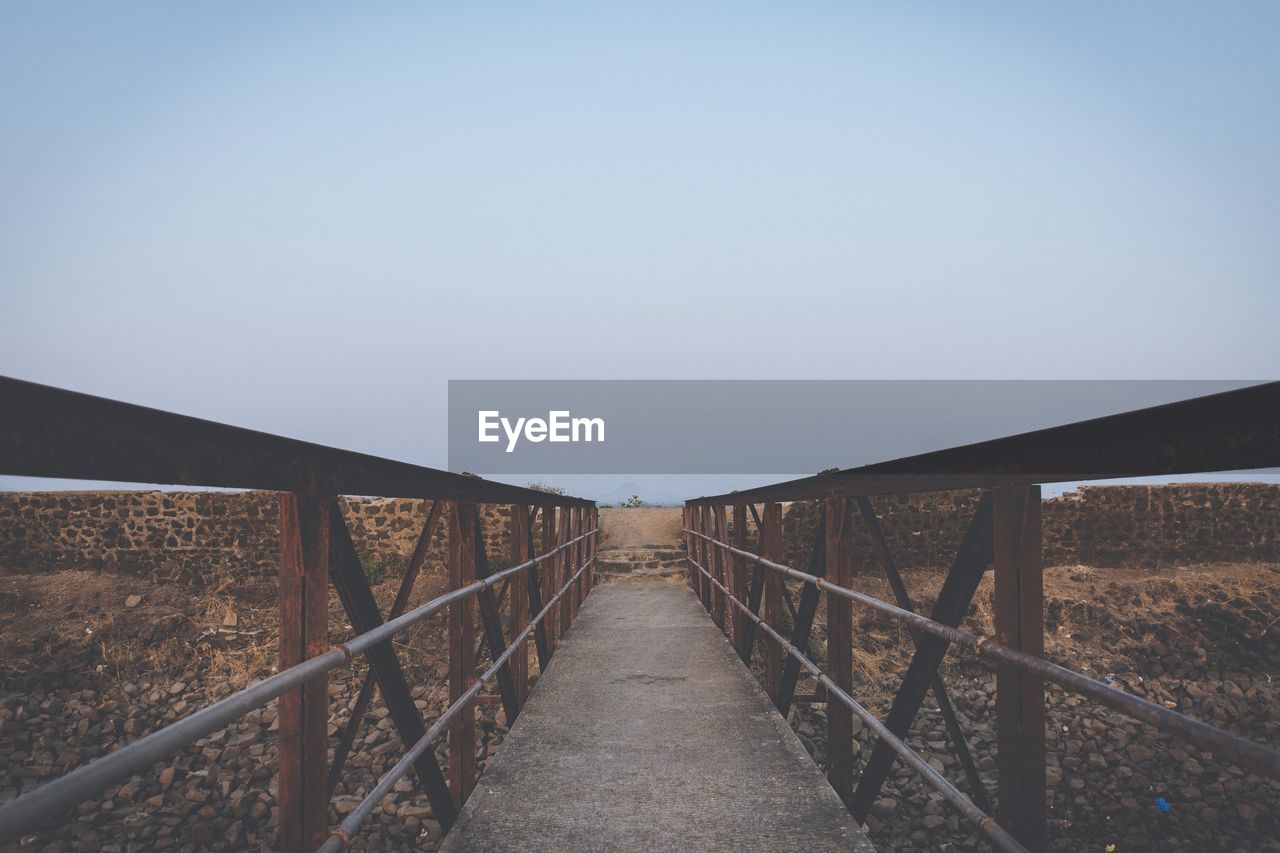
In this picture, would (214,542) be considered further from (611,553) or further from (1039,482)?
(1039,482)

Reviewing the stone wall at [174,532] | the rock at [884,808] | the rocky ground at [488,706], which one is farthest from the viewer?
the stone wall at [174,532]

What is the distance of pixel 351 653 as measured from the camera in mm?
1727

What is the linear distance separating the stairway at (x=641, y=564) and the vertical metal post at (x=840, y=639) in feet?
32.3

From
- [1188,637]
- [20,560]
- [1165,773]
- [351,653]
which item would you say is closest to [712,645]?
[351,653]

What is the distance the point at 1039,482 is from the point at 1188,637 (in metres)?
13.9

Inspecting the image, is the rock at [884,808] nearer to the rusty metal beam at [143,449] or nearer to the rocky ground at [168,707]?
the rocky ground at [168,707]

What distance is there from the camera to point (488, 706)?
8.94 m

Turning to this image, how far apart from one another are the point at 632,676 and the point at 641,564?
8.44 meters

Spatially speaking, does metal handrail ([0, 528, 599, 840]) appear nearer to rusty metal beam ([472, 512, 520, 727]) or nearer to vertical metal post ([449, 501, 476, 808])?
vertical metal post ([449, 501, 476, 808])

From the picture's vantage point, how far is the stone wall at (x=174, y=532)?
14016mm

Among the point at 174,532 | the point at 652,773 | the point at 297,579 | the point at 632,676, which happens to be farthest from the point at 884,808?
the point at 174,532

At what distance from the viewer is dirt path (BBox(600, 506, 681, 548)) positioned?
48.9 ft

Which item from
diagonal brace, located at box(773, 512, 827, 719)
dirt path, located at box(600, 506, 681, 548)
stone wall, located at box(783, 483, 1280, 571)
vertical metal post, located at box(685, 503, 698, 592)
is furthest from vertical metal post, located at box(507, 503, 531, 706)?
stone wall, located at box(783, 483, 1280, 571)

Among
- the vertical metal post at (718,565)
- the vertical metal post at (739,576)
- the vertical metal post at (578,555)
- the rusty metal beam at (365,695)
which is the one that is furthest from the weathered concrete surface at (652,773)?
the vertical metal post at (578,555)
